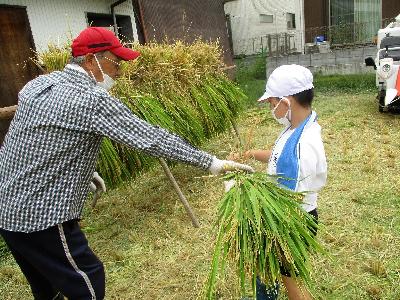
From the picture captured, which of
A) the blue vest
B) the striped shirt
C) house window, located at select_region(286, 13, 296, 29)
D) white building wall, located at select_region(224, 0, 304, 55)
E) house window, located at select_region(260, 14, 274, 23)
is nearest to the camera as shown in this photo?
the striped shirt

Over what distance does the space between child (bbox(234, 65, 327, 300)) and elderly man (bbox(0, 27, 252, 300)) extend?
22 cm

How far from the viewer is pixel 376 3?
1421 cm

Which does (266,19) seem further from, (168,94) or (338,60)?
(168,94)

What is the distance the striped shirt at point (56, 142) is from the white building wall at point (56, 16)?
4.42 meters

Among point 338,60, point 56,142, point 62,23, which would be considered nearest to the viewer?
point 56,142

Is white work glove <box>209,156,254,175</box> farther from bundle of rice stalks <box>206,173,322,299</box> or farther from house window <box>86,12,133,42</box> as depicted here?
house window <box>86,12,133,42</box>

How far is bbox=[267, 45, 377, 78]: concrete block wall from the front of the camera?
447 inches

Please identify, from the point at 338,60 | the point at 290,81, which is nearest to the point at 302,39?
the point at 338,60

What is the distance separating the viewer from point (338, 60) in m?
11.8

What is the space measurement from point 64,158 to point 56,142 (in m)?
0.08

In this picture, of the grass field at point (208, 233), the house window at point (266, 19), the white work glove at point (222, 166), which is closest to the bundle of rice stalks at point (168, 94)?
the grass field at point (208, 233)

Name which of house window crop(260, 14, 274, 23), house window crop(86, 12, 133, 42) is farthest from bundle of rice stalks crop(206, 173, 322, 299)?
house window crop(260, 14, 274, 23)

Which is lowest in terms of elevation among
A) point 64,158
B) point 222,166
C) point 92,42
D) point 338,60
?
point 338,60

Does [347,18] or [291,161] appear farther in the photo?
[347,18]
